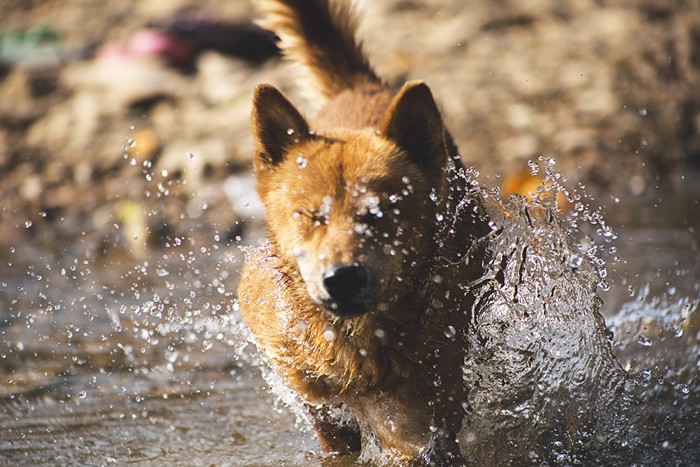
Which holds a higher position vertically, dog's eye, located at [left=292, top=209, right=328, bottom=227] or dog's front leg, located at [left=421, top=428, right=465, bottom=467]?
dog's eye, located at [left=292, top=209, right=328, bottom=227]

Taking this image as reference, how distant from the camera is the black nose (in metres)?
3.48

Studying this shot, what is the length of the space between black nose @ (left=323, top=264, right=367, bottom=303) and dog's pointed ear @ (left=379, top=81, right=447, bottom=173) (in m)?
0.69

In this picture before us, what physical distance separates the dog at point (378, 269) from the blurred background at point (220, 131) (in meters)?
1.96

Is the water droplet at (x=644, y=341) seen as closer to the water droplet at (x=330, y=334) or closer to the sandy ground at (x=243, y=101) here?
the water droplet at (x=330, y=334)

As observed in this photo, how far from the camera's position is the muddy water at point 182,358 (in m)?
4.25

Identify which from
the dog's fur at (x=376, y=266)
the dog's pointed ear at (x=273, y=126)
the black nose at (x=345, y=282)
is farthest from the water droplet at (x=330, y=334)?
the dog's pointed ear at (x=273, y=126)

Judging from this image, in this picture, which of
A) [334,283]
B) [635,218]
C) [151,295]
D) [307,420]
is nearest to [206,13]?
[151,295]

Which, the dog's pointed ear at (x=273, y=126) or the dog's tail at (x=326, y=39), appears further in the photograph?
the dog's tail at (x=326, y=39)

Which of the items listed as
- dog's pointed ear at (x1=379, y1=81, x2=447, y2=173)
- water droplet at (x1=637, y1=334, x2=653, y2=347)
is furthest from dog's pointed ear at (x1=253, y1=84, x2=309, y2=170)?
water droplet at (x1=637, y1=334, x2=653, y2=347)

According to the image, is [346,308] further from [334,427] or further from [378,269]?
[334,427]

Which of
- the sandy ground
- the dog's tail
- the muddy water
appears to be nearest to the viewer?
the muddy water

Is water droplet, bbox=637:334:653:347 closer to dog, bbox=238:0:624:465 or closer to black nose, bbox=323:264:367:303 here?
dog, bbox=238:0:624:465

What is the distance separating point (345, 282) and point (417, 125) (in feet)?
2.69

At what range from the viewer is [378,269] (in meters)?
3.60
